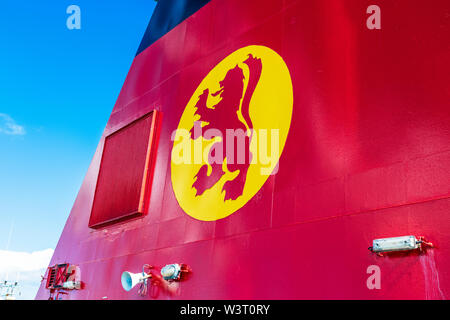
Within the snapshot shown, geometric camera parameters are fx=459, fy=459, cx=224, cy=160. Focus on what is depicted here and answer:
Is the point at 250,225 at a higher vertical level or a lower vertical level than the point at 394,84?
lower

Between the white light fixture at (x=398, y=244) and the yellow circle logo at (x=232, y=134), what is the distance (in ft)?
6.16

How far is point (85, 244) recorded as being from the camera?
923 centimetres

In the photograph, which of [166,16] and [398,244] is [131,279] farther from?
[166,16]

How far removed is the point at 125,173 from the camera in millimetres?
8781

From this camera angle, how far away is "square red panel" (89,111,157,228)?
318 inches

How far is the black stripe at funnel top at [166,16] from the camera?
30.5 feet

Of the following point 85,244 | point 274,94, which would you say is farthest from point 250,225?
point 85,244

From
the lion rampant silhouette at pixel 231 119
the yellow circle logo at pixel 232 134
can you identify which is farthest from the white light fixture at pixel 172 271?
the lion rampant silhouette at pixel 231 119

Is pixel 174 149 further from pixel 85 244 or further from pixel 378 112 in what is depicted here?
pixel 378 112

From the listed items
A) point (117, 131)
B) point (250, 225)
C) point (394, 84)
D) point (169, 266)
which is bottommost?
point (169, 266)

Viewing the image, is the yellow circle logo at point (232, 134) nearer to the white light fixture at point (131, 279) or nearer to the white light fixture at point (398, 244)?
the white light fixture at point (131, 279)

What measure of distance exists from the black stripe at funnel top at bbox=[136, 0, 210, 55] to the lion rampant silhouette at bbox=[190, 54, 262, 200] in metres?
2.56

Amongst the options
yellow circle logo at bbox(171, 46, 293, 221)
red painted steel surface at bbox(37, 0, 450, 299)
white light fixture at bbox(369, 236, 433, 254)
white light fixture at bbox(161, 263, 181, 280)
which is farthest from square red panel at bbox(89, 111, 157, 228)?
white light fixture at bbox(369, 236, 433, 254)
